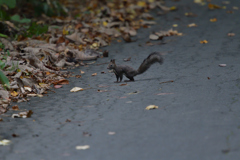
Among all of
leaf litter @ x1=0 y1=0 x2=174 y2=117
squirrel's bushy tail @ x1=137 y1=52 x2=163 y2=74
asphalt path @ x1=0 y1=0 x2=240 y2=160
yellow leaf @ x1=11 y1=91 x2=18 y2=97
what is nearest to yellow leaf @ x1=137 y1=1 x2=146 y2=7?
leaf litter @ x1=0 y1=0 x2=174 y2=117

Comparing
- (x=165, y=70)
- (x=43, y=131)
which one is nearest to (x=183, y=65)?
(x=165, y=70)

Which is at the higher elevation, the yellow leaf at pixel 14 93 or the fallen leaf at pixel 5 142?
the fallen leaf at pixel 5 142

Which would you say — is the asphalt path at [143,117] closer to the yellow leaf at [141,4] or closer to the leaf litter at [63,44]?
the leaf litter at [63,44]

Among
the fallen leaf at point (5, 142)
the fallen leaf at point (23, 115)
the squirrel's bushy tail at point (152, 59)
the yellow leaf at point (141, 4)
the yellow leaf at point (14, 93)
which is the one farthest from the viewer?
the yellow leaf at point (141, 4)

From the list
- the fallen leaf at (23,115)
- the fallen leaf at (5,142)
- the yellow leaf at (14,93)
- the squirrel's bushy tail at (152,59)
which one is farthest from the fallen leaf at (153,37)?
the fallen leaf at (5,142)

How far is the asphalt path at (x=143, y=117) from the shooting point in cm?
371

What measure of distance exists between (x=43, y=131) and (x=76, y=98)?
4.60 ft

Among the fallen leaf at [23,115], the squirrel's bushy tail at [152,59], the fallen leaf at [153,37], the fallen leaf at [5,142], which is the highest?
the squirrel's bushy tail at [152,59]

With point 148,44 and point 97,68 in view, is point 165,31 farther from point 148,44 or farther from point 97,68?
point 97,68

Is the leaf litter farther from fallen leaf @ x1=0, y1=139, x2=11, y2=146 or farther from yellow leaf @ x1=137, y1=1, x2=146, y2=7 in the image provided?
fallen leaf @ x1=0, y1=139, x2=11, y2=146

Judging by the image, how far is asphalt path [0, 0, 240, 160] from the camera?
3.71m

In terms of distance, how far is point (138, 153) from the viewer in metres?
3.62

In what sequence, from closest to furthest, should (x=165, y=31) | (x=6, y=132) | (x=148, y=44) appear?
(x=6, y=132), (x=148, y=44), (x=165, y=31)

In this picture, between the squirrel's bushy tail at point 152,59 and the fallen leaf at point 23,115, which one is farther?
the squirrel's bushy tail at point 152,59
